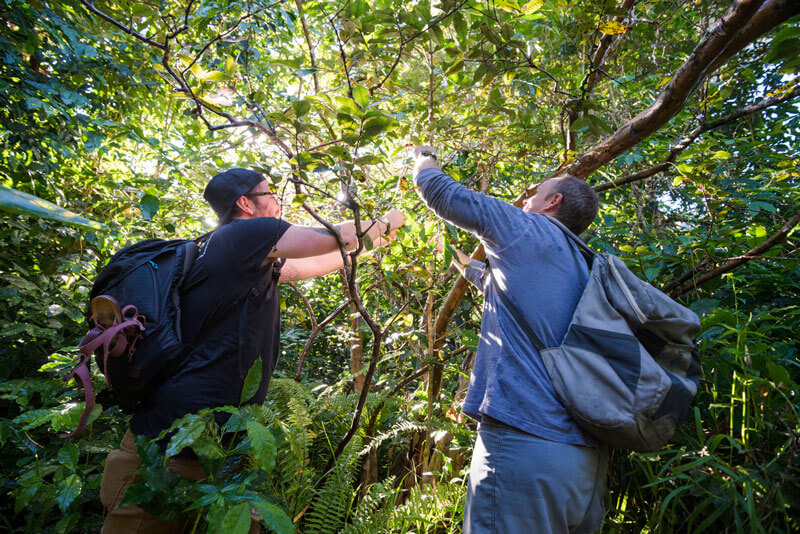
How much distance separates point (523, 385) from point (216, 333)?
1.24 metres

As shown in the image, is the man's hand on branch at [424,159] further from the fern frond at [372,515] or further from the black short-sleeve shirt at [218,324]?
the fern frond at [372,515]

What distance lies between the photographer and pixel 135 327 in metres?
1.57

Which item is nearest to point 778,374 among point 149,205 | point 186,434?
point 186,434

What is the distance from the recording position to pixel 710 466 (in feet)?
5.16

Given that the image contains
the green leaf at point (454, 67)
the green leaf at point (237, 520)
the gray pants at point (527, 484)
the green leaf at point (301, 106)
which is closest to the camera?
the green leaf at point (237, 520)

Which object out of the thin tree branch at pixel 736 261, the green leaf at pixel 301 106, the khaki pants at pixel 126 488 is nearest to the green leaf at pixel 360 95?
the green leaf at pixel 301 106

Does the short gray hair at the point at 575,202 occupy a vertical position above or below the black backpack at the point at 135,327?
above

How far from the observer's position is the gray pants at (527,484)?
4.28ft

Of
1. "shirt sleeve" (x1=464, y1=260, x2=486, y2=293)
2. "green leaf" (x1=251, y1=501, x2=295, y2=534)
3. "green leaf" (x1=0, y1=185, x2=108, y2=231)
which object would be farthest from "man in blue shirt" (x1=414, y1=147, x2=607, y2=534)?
"green leaf" (x1=0, y1=185, x2=108, y2=231)

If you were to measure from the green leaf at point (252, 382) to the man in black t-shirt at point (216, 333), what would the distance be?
21 cm

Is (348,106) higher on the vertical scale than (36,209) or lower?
higher

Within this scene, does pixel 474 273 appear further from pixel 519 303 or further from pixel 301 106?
pixel 301 106

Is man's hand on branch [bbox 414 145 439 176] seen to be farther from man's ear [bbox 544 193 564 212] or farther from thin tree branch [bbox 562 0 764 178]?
thin tree branch [bbox 562 0 764 178]

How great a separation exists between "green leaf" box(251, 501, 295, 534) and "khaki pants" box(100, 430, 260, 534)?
0.54 meters
